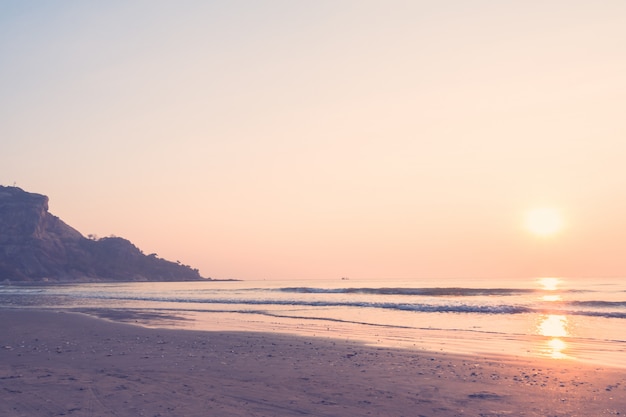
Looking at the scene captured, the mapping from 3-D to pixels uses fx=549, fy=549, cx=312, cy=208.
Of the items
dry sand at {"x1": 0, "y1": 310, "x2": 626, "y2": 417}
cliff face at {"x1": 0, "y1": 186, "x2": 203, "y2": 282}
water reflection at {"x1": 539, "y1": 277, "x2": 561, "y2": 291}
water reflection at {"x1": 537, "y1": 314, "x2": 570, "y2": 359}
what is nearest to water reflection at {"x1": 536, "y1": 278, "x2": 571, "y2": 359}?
water reflection at {"x1": 537, "y1": 314, "x2": 570, "y2": 359}

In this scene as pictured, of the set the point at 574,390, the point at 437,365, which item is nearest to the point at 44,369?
the point at 437,365

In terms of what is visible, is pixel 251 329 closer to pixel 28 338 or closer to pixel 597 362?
pixel 28 338

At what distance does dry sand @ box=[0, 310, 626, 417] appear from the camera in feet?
28.8

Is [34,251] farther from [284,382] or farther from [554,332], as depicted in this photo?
[284,382]

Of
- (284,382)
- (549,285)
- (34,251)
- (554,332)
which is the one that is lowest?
(284,382)

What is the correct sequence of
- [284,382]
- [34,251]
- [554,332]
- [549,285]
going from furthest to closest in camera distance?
[34,251]
[549,285]
[554,332]
[284,382]

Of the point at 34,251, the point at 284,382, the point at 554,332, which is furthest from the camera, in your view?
the point at 34,251

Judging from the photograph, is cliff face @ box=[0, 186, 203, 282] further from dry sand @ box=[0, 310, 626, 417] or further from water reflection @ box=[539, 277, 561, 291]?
dry sand @ box=[0, 310, 626, 417]

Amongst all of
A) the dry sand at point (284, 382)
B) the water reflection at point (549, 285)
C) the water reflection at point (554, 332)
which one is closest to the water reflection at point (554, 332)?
the water reflection at point (554, 332)

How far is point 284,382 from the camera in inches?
431

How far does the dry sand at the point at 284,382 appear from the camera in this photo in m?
8.79

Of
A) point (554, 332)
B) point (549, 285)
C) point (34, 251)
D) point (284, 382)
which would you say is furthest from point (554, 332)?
point (34, 251)

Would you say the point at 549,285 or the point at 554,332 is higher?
the point at 549,285

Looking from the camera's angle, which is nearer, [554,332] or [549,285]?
[554,332]
